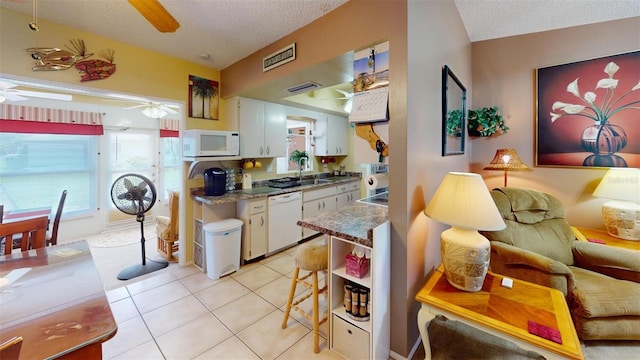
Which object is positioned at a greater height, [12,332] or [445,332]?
[12,332]

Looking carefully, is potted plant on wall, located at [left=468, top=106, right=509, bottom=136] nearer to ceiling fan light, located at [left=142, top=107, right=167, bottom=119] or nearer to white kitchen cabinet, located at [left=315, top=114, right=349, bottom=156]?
white kitchen cabinet, located at [left=315, top=114, right=349, bottom=156]

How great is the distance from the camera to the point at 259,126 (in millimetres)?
3531

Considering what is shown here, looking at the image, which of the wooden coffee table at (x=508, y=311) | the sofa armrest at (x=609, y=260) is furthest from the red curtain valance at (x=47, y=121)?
the sofa armrest at (x=609, y=260)

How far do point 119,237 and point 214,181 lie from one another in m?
2.74

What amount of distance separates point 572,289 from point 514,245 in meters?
0.44

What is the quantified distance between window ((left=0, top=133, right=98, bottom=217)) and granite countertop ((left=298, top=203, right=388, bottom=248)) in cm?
456

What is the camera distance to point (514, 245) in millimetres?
2049

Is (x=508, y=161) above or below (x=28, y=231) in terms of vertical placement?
above

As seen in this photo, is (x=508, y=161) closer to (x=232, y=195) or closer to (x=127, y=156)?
(x=232, y=195)

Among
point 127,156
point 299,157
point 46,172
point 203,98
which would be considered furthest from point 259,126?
point 46,172

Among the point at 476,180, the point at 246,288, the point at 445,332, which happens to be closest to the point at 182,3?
the point at 476,180

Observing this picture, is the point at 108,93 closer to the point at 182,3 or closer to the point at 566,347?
the point at 182,3

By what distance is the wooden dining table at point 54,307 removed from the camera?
85cm


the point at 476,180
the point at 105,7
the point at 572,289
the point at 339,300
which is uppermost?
the point at 105,7
